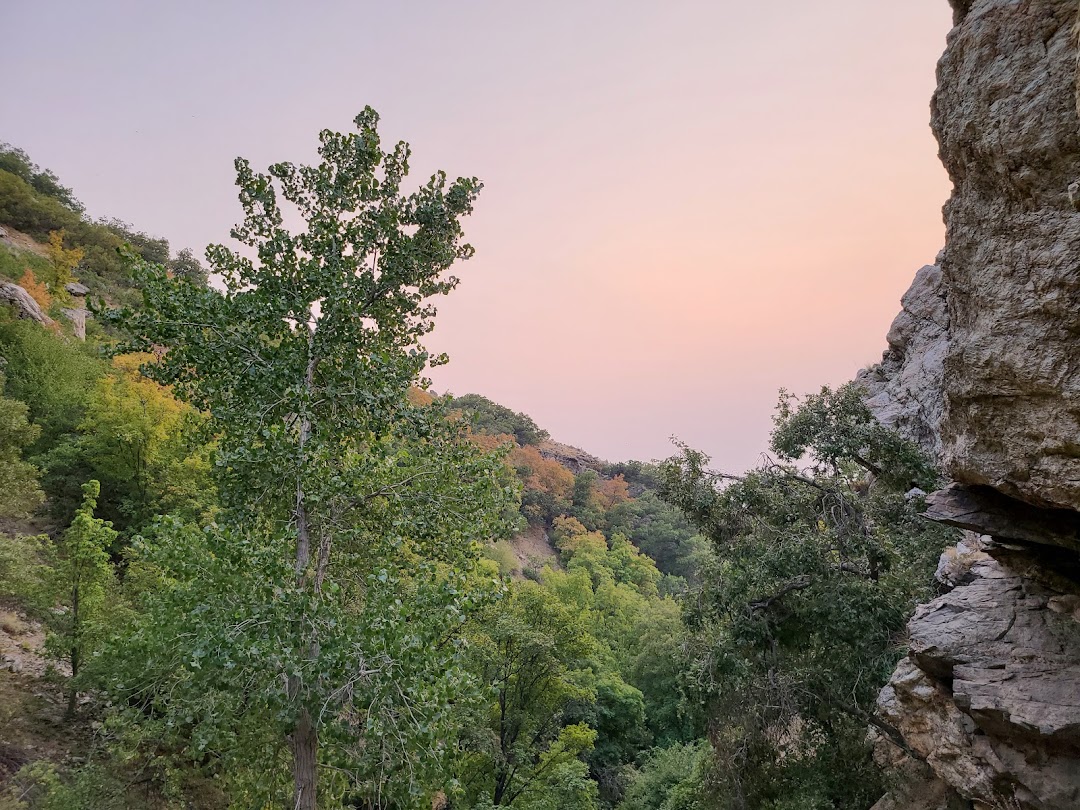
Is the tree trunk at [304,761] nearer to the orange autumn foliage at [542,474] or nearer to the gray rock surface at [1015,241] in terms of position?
the gray rock surface at [1015,241]

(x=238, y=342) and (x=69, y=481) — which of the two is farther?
(x=69, y=481)

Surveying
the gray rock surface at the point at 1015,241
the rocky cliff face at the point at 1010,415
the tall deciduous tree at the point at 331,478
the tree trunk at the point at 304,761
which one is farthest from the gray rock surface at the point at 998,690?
the tree trunk at the point at 304,761

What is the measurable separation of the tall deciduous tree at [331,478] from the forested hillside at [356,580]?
0.04m

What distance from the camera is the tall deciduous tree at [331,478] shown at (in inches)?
188

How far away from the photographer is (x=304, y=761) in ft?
17.8

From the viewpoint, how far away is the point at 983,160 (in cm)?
465

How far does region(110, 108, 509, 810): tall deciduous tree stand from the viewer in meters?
4.77

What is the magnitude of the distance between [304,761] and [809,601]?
8627mm

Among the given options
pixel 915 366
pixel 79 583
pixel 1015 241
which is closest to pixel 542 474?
pixel 915 366

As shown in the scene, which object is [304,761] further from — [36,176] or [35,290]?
[36,176]

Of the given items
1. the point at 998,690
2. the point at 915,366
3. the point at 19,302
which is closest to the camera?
the point at 998,690

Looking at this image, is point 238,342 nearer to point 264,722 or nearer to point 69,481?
point 264,722

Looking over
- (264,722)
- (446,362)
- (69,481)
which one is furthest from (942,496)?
(69,481)

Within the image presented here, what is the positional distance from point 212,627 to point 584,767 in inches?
500
